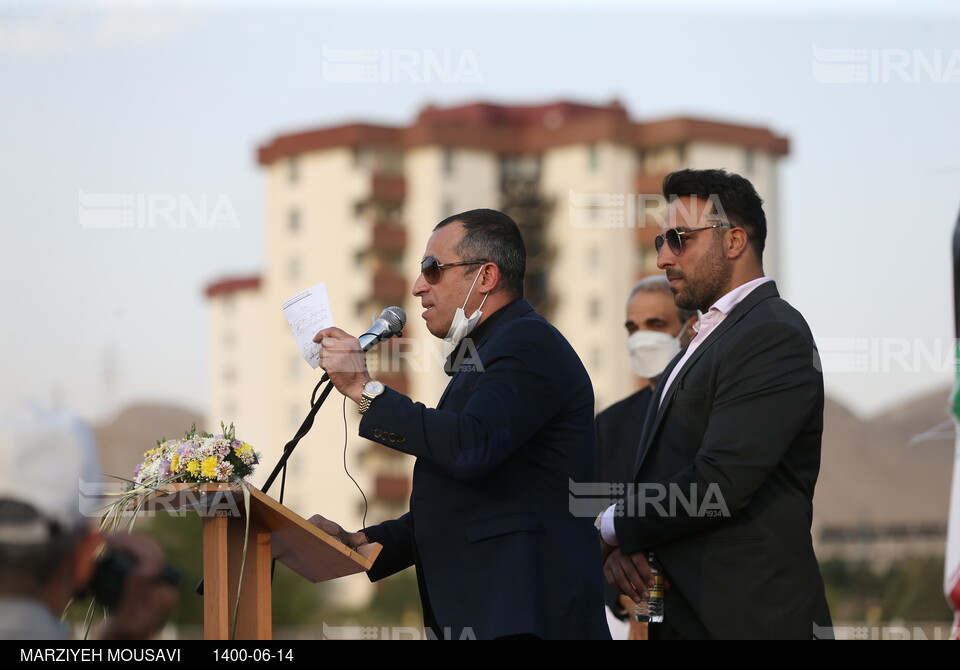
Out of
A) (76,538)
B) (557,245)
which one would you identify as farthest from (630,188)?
(76,538)

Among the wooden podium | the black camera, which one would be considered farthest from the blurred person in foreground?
the wooden podium

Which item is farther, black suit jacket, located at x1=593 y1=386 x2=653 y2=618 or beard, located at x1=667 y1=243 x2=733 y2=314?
black suit jacket, located at x1=593 y1=386 x2=653 y2=618

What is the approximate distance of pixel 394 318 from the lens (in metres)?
4.07

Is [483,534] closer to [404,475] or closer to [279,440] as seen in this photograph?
[404,475]

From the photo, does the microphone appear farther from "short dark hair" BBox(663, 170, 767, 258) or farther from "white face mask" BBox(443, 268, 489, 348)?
"short dark hair" BBox(663, 170, 767, 258)

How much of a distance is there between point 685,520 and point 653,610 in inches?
13.9

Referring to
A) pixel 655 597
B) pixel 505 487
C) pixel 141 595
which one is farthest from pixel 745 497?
pixel 141 595

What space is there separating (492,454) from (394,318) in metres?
0.60

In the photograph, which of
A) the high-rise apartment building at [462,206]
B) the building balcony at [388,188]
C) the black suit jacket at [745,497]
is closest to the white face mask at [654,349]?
the black suit jacket at [745,497]

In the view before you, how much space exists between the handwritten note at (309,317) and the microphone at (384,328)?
0.40 ft

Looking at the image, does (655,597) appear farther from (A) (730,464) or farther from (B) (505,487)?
(B) (505,487)

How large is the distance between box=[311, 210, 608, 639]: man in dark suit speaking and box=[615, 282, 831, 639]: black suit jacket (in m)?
0.27

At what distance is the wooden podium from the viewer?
370 centimetres
